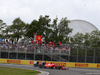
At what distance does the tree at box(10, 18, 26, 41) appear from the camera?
4844cm

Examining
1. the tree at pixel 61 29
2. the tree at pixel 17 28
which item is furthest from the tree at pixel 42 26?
the tree at pixel 17 28

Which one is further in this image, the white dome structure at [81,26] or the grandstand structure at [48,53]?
the white dome structure at [81,26]

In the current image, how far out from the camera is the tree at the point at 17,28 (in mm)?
48438

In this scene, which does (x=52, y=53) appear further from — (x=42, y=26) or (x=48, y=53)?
(x=42, y=26)

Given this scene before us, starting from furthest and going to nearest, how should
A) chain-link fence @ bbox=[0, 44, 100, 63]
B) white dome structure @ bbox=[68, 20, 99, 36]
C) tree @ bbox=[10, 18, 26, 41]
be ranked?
white dome structure @ bbox=[68, 20, 99, 36], tree @ bbox=[10, 18, 26, 41], chain-link fence @ bbox=[0, 44, 100, 63]

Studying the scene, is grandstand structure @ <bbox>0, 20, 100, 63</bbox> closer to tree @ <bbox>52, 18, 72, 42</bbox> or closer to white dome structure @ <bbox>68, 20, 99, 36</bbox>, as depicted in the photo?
tree @ <bbox>52, 18, 72, 42</bbox>

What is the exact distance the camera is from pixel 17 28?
49312mm

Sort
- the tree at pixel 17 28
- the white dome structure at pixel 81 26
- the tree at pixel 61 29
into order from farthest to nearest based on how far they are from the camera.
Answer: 1. the white dome structure at pixel 81 26
2. the tree at pixel 17 28
3. the tree at pixel 61 29

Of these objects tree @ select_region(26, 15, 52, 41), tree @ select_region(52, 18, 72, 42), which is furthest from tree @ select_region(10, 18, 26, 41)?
tree @ select_region(52, 18, 72, 42)

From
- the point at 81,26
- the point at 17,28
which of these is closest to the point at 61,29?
the point at 17,28

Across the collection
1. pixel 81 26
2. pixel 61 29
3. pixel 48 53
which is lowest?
pixel 48 53

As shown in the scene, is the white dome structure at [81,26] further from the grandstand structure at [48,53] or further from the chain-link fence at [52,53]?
the chain-link fence at [52,53]

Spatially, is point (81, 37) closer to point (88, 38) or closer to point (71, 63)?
point (88, 38)

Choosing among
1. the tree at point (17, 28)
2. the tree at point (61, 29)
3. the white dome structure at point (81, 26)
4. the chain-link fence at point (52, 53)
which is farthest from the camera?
the white dome structure at point (81, 26)
